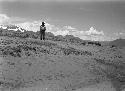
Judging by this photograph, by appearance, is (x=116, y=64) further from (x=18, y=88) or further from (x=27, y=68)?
(x=18, y=88)

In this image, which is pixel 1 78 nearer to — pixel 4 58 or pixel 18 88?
pixel 18 88

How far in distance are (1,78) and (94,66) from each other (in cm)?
1045

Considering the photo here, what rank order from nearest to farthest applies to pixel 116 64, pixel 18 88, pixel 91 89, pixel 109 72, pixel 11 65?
pixel 18 88 < pixel 91 89 < pixel 11 65 < pixel 109 72 < pixel 116 64

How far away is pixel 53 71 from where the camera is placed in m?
20.3

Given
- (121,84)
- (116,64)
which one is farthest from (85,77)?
(116,64)

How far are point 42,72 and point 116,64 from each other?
36.9 feet

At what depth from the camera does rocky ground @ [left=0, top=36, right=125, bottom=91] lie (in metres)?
17.3

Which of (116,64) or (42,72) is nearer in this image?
(42,72)

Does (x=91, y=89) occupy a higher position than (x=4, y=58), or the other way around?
(x=4, y=58)

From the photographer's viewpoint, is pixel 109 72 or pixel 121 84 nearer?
pixel 121 84

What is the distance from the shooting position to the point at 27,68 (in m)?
19.8

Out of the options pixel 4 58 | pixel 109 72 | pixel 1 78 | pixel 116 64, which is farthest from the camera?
pixel 116 64

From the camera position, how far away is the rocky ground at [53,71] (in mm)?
17312

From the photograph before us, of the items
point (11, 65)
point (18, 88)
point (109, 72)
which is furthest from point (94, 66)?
point (18, 88)
